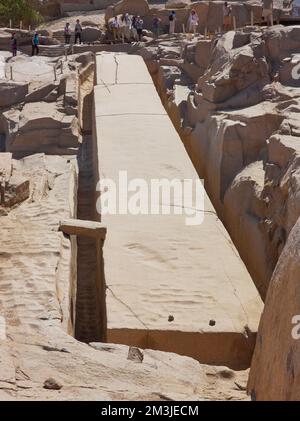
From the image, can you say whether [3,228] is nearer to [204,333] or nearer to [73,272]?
[73,272]

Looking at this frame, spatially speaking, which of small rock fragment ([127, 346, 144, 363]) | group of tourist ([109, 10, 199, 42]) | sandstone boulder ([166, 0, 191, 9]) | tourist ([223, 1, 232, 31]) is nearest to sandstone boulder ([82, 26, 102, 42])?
group of tourist ([109, 10, 199, 42])

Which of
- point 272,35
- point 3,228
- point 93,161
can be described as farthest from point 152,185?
point 272,35

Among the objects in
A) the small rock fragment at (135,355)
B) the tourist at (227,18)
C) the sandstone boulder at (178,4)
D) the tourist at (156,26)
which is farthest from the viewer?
the sandstone boulder at (178,4)

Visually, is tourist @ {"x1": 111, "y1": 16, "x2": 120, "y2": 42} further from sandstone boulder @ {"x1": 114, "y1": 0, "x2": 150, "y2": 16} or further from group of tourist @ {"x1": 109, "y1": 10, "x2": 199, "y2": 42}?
sandstone boulder @ {"x1": 114, "y1": 0, "x2": 150, "y2": 16}

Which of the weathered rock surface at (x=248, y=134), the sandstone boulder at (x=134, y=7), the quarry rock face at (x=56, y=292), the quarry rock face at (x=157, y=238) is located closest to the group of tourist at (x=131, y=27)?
the sandstone boulder at (x=134, y=7)

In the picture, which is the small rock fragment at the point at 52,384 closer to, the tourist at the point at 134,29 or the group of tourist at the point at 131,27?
the group of tourist at the point at 131,27

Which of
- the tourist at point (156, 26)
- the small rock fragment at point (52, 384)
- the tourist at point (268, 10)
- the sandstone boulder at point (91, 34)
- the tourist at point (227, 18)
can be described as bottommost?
the small rock fragment at point (52, 384)

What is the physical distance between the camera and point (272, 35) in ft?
43.5

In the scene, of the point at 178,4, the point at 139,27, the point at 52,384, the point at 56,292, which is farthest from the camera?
the point at 178,4

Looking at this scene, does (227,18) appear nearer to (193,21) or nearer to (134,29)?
(193,21)

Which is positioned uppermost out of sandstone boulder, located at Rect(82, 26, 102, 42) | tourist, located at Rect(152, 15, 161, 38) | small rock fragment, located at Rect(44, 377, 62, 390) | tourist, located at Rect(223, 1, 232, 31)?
tourist, located at Rect(223, 1, 232, 31)

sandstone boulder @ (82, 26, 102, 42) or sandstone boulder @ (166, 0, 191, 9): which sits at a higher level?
sandstone boulder @ (166, 0, 191, 9)

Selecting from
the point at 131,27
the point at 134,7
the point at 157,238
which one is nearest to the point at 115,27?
the point at 131,27
